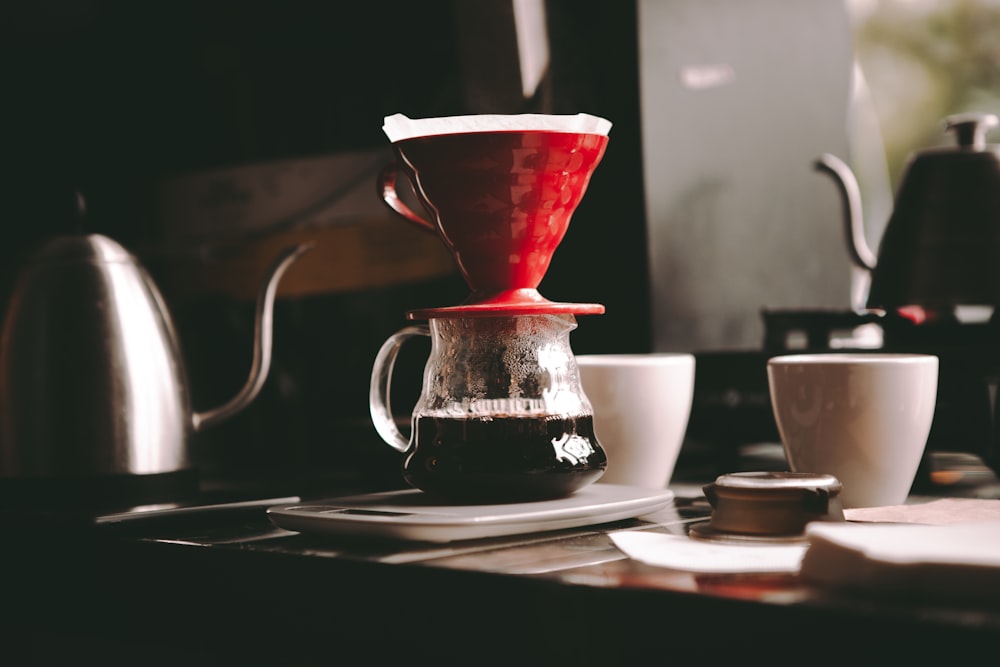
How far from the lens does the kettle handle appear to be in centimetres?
125

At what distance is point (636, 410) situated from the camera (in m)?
0.94

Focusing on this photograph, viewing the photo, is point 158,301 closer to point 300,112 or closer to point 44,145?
point 300,112

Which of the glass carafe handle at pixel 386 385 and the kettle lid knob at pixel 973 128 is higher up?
the kettle lid knob at pixel 973 128

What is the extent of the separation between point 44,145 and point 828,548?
172cm

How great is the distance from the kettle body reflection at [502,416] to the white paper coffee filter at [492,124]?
126mm

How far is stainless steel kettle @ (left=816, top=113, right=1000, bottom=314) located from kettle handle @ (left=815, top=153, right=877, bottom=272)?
51mm

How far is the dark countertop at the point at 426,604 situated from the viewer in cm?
48

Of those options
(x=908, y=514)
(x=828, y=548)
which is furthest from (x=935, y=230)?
(x=828, y=548)

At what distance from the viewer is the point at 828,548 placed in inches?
20.6

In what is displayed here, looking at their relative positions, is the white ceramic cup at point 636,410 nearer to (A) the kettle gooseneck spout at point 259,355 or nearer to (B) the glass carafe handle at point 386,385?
(B) the glass carafe handle at point 386,385

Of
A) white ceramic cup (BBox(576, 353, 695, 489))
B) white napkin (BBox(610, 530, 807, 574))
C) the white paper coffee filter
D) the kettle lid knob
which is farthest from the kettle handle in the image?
white napkin (BBox(610, 530, 807, 574))

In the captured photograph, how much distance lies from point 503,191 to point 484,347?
0.10 metres

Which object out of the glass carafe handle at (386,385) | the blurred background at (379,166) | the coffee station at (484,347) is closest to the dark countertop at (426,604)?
the coffee station at (484,347)

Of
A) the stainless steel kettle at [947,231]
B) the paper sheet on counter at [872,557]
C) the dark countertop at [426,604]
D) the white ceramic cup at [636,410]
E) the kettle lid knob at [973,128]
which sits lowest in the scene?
the dark countertop at [426,604]
